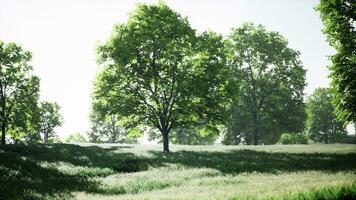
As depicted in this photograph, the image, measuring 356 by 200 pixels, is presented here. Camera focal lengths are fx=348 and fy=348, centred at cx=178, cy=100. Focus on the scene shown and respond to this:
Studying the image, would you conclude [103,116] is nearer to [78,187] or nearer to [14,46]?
[78,187]

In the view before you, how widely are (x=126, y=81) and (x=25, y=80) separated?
21327 mm

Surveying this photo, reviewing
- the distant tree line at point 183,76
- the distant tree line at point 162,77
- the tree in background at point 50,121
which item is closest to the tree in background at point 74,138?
the tree in background at point 50,121

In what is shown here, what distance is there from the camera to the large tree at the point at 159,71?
2962cm

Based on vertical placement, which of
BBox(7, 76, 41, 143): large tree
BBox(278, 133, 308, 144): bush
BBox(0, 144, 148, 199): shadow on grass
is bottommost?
BBox(0, 144, 148, 199): shadow on grass

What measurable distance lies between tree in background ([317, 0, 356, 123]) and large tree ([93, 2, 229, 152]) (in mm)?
9808

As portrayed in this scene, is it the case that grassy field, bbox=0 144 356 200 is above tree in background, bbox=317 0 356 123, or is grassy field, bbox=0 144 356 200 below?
below

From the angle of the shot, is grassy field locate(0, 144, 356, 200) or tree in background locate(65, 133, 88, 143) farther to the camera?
tree in background locate(65, 133, 88, 143)

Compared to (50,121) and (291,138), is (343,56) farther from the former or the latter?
(50,121)

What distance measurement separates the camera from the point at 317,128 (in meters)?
82.0

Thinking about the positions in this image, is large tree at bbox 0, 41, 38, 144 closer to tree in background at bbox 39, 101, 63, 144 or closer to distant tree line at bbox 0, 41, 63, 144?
distant tree line at bbox 0, 41, 63, 144

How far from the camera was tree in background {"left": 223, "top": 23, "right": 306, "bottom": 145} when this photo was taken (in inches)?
1874

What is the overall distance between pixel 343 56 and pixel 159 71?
1466 centimetres

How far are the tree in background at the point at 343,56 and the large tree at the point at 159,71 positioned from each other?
981cm

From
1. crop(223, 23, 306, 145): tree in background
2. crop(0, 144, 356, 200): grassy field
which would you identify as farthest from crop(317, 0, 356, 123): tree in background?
crop(223, 23, 306, 145): tree in background
